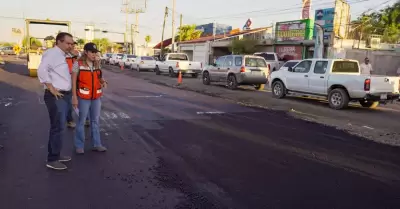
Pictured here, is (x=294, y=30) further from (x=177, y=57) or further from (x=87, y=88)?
(x=87, y=88)

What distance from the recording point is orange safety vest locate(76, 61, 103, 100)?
544 cm

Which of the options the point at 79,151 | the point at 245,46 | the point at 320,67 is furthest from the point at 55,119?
the point at 245,46

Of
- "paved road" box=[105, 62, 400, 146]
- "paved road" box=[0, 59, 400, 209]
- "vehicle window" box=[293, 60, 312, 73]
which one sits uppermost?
"vehicle window" box=[293, 60, 312, 73]

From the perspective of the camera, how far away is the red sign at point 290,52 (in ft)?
101

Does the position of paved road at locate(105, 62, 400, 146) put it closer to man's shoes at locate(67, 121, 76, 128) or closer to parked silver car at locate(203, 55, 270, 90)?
parked silver car at locate(203, 55, 270, 90)

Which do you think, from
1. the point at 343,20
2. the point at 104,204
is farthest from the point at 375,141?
the point at 343,20

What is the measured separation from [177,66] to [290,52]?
11663 mm

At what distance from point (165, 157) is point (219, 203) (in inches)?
73.9

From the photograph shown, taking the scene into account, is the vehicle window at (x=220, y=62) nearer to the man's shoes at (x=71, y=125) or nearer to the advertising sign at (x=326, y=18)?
the man's shoes at (x=71, y=125)

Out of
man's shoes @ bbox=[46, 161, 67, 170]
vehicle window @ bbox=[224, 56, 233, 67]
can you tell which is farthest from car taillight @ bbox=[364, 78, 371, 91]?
man's shoes @ bbox=[46, 161, 67, 170]

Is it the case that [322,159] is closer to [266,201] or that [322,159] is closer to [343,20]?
[266,201]

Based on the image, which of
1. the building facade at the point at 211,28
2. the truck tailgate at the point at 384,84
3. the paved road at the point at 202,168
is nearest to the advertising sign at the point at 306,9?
the truck tailgate at the point at 384,84

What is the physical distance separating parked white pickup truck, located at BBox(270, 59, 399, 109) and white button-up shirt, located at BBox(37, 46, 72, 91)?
926cm

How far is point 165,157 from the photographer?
5641 mm
